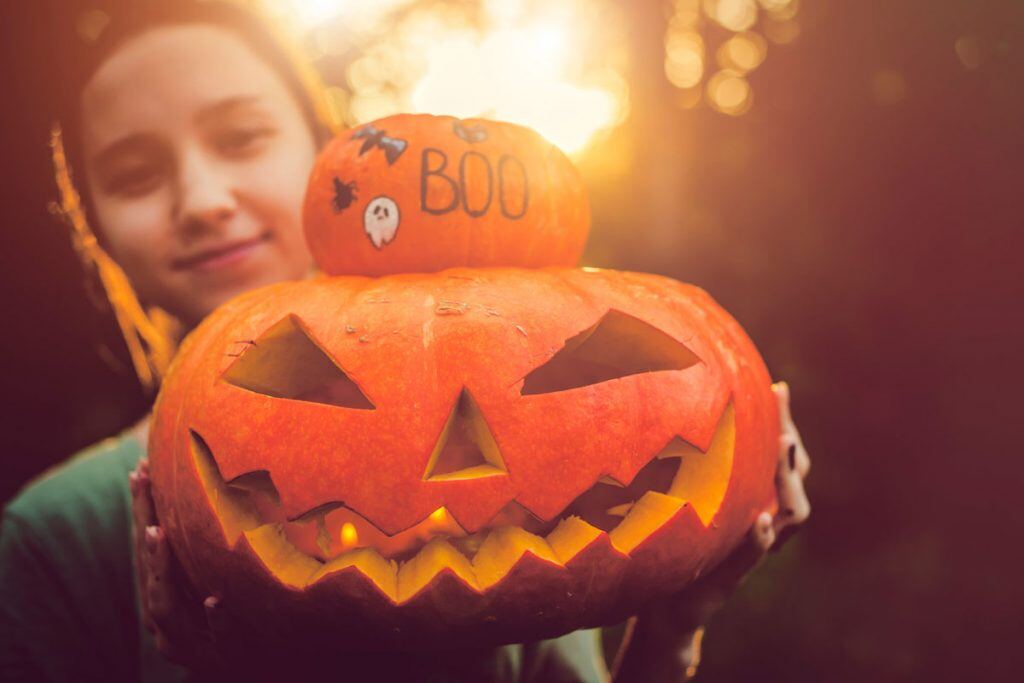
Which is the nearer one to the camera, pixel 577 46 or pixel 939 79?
pixel 939 79

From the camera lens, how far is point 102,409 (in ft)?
12.3

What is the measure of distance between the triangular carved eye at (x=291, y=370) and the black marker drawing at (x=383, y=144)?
35cm

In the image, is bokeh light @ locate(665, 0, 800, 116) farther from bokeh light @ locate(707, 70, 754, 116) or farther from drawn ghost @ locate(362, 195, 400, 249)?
drawn ghost @ locate(362, 195, 400, 249)

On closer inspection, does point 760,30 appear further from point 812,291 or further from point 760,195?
point 812,291

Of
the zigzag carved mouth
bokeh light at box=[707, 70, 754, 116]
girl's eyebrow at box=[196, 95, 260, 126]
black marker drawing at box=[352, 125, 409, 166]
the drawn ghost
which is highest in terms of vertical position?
bokeh light at box=[707, 70, 754, 116]

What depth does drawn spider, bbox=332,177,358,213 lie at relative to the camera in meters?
1.31

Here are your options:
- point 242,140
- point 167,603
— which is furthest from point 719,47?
point 167,603

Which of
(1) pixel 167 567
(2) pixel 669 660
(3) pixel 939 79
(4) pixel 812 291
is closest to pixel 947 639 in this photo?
(4) pixel 812 291

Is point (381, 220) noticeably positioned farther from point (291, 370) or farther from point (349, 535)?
point (349, 535)

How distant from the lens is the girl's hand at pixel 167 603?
1321 millimetres

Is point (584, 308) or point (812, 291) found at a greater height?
point (584, 308)

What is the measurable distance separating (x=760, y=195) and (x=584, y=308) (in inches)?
95.2

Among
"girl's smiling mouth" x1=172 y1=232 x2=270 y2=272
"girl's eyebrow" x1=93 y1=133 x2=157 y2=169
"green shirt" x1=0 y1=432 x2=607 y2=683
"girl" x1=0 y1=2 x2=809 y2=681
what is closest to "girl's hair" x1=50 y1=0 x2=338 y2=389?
"girl" x1=0 y1=2 x2=809 y2=681

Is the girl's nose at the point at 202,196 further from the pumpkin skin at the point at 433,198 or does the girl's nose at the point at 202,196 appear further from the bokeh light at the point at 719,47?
the bokeh light at the point at 719,47
